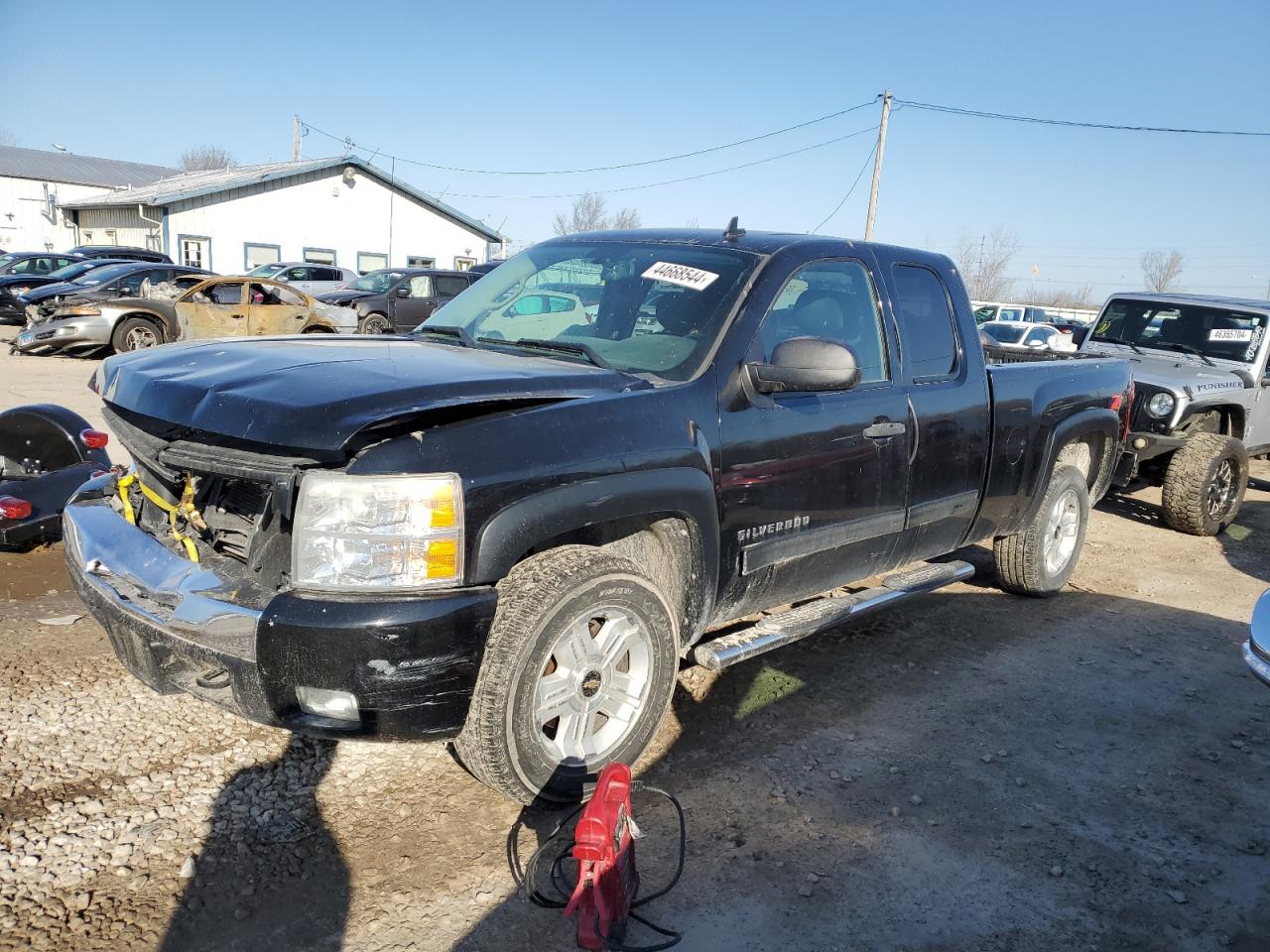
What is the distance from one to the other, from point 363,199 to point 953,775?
111 ft

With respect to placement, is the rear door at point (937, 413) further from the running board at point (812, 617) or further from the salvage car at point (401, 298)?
the salvage car at point (401, 298)

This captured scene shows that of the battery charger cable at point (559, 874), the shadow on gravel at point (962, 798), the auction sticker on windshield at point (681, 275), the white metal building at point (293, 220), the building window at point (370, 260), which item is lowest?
the shadow on gravel at point (962, 798)

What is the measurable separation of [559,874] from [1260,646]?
7.57ft

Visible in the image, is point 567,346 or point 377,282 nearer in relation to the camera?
point 567,346

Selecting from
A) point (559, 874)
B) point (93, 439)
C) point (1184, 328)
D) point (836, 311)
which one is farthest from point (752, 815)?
point (1184, 328)

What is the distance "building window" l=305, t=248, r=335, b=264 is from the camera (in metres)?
32.5

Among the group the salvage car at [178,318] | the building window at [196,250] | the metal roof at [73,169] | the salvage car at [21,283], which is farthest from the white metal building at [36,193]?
the salvage car at [178,318]

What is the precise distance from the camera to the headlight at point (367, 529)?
2.53 m

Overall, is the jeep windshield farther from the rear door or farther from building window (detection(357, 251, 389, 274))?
building window (detection(357, 251, 389, 274))

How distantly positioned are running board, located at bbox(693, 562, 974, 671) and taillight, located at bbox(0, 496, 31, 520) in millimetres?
→ 3408

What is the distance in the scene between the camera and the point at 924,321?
173 inches

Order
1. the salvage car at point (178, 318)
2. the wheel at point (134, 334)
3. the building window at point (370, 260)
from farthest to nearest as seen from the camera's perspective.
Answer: the building window at point (370, 260) → the wheel at point (134, 334) → the salvage car at point (178, 318)

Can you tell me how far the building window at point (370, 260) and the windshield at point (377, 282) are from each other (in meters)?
13.5

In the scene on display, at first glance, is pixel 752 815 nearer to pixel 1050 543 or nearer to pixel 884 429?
pixel 884 429
